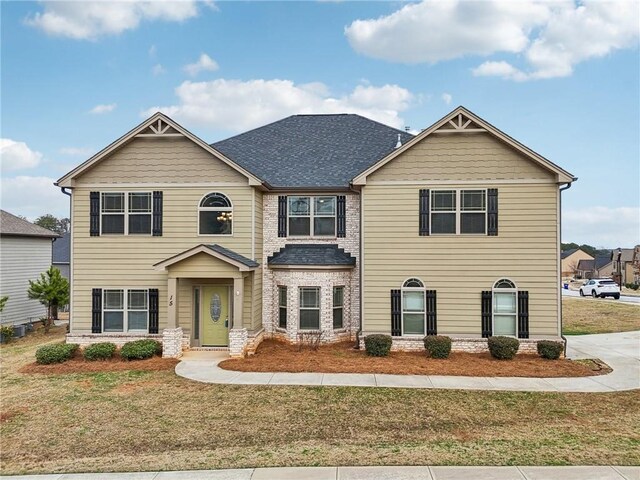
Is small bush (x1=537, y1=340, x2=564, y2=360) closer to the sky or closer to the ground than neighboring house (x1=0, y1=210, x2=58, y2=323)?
closer to the ground

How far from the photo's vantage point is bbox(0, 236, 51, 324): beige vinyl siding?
21.2 m

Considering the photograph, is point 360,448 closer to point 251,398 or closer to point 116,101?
point 251,398

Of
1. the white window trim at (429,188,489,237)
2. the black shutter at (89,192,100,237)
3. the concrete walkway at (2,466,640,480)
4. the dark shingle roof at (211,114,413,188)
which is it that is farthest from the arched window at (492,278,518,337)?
the black shutter at (89,192,100,237)

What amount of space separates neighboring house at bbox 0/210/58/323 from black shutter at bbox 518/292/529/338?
23891mm

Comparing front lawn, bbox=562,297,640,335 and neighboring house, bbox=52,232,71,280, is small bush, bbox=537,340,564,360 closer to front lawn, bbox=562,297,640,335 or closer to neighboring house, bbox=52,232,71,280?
front lawn, bbox=562,297,640,335

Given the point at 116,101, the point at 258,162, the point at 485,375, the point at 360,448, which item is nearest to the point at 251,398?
the point at 360,448

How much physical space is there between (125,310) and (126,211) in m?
3.64

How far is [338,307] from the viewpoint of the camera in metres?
15.8

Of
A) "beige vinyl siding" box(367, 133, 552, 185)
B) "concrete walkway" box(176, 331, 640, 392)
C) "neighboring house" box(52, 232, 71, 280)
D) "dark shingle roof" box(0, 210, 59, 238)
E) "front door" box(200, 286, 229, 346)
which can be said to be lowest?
"concrete walkway" box(176, 331, 640, 392)

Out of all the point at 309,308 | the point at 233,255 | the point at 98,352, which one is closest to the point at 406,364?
the point at 309,308

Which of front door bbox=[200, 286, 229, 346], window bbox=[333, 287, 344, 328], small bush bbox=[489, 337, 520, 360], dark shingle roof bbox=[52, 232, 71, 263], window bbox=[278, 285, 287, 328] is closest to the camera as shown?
small bush bbox=[489, 337, 520, 360]

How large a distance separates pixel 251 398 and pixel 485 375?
6735 mm

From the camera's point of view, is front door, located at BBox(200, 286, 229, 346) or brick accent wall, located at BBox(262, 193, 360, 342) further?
brick accent wall, located at BBox(262, 193, 360, 342)

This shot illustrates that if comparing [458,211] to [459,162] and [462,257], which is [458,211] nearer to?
[462,257]
